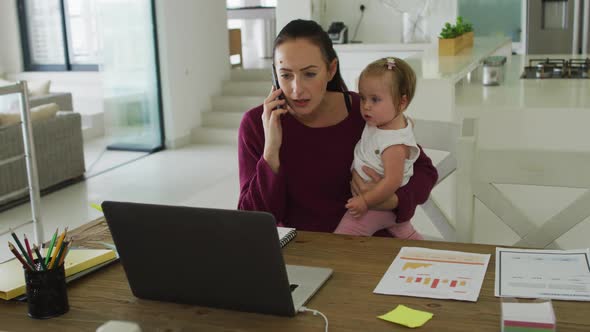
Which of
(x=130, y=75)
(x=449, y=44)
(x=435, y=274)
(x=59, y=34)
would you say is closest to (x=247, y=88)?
(x=130, y=75)

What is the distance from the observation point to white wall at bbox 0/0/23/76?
8430 mm

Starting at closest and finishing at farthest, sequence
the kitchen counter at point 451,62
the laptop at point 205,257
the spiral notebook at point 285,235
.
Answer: the laptop at point 205,257 → the spiral notebook at point 285,235 → the kitchen counter at point 451,62

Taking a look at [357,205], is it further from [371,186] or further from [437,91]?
[437,91]

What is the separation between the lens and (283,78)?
181cm

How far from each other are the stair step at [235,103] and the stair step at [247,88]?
138 millimetres

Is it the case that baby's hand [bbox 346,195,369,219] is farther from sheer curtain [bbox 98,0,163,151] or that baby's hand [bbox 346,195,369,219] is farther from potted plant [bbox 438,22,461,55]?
sheer curtain [bbox 98,0,163,151]

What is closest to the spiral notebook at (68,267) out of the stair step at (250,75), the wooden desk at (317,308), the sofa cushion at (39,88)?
A: the wooden desk at (317,308)

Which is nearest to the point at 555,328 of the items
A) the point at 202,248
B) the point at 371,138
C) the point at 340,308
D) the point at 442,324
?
the point at 442,324

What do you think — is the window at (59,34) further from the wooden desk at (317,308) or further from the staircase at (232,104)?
the wooden desk at (317,308)

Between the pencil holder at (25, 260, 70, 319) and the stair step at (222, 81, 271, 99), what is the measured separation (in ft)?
21.9

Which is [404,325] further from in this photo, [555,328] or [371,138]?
[371,138]

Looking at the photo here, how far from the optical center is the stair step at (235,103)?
7.66 meters

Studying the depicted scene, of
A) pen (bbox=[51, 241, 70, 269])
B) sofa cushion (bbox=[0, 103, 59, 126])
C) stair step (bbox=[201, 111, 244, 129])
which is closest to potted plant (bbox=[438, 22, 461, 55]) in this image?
sofa cushion (bbox=[0, 103, 59, 126])

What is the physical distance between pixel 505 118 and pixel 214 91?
514cm
